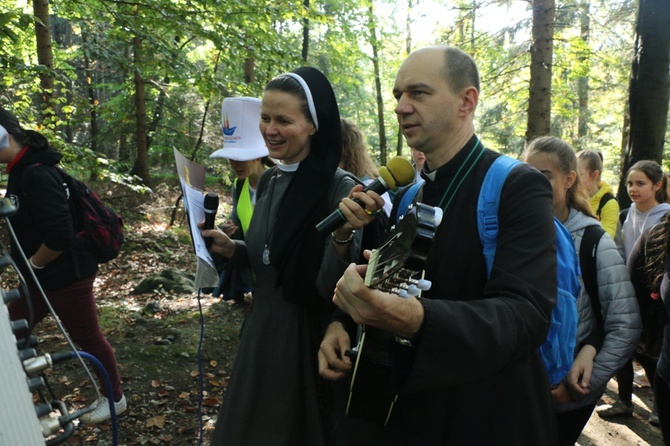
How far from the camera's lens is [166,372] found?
554cm

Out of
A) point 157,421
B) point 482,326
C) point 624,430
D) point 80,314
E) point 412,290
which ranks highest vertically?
point 412,290

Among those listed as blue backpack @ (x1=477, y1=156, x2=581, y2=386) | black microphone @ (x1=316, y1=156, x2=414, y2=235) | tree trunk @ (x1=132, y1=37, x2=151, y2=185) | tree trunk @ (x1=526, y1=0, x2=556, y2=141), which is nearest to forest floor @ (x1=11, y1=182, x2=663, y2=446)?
black microphone @ (x1=316, y1=156, x2=414, y2=235)

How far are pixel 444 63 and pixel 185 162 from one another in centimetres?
159

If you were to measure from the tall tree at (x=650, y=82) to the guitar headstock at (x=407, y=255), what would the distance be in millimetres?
6453

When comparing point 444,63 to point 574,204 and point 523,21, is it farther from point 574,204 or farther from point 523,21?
point 523,21

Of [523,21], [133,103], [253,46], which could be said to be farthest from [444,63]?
[133,103]

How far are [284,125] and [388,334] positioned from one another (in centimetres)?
135

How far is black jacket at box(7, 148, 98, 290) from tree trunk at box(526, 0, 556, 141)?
694 cm

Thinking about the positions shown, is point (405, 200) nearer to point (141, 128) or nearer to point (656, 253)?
point (656, 253)

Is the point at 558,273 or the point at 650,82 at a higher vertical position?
the point at 650,82

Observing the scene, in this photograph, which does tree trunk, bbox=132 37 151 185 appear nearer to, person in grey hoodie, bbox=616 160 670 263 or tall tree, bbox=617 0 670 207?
tall tree, bbox=617 0 670 207

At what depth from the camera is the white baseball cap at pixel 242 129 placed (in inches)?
160

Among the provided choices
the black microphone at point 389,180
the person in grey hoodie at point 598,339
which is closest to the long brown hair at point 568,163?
the person in grey hoodie at point 598,339

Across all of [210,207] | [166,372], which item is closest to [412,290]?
[210,207]
